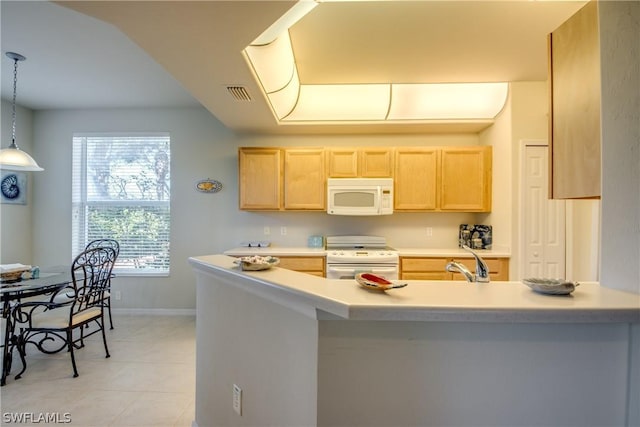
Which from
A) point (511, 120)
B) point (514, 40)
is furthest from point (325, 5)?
point (511, 120)

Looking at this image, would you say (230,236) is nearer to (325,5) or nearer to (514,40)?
(325,5)

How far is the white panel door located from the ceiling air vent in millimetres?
2889

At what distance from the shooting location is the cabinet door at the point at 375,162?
3.54 metres

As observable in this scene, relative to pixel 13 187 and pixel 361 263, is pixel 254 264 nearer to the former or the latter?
pixel 361 263

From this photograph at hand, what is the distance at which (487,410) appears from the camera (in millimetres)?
939

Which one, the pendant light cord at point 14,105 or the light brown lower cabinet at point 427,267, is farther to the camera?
the light brown lower cabinet at point 427,267

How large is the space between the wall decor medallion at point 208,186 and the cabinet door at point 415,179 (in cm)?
237

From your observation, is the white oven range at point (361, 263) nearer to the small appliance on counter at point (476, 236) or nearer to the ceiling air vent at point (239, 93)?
the small appliance on counter at point (476, 236)

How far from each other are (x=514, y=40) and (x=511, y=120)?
953 mm

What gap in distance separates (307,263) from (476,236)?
2082 mm

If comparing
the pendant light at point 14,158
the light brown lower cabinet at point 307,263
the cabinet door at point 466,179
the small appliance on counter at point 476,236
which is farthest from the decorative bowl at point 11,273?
the small appliance on counter at point 476,236

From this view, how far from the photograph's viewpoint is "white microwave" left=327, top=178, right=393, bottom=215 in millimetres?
3436

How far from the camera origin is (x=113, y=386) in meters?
2.23

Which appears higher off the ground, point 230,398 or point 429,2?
point 429,2
